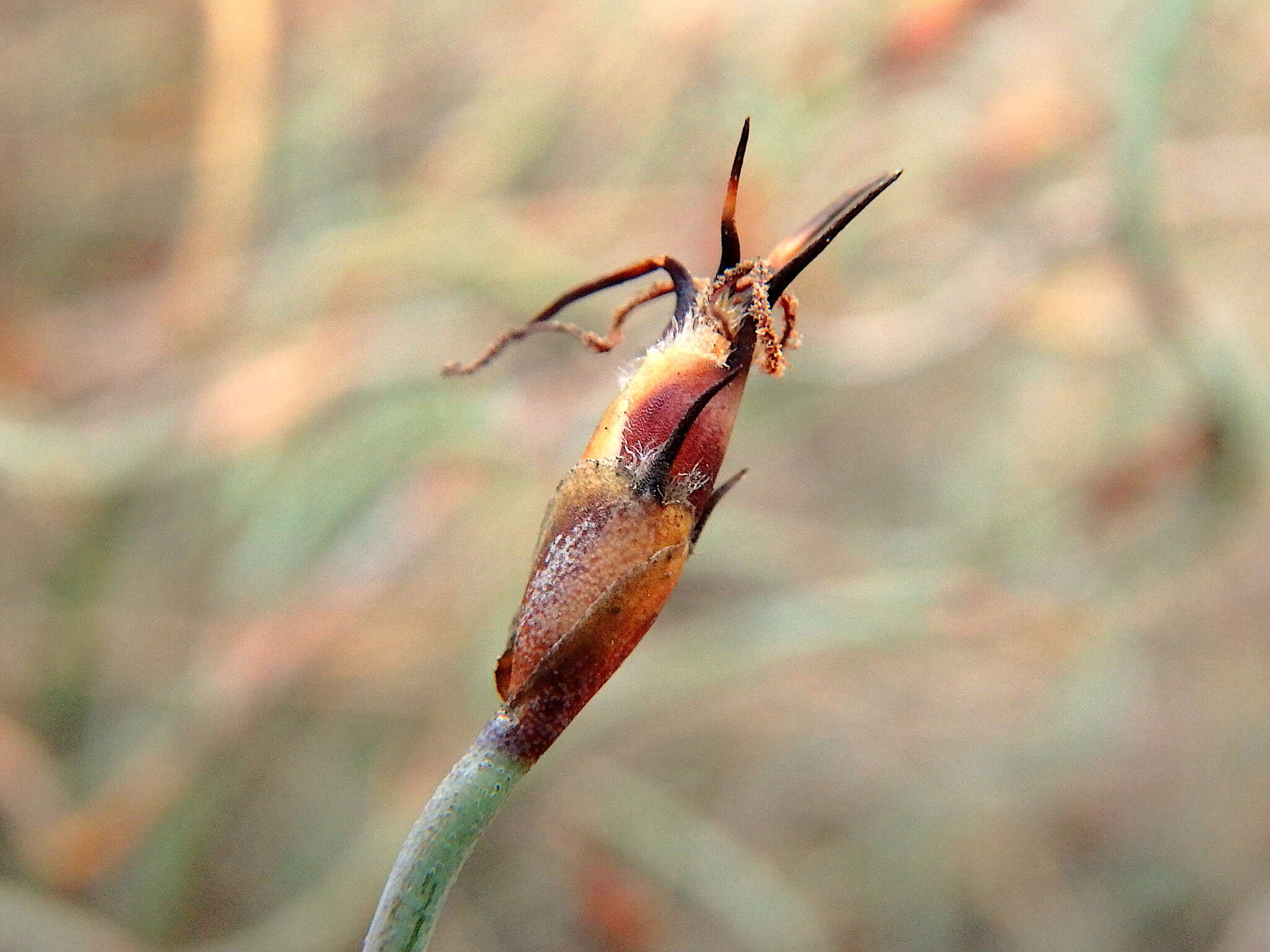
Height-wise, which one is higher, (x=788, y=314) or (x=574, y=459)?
(x=574, y=459)

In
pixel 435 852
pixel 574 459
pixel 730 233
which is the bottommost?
pixel 435 852

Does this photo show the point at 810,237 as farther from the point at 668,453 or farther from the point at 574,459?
the point at 574,459

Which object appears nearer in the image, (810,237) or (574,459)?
(810,237)

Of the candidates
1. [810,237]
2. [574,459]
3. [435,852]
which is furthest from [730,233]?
[574,459]

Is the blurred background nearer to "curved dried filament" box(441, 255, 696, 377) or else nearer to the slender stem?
"curved dried filament" box(441, 255, 696, 377)

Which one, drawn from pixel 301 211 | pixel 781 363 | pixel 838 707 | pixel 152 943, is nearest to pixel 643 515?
pixel 781 363

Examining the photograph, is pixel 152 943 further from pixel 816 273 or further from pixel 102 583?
pixel 816 273

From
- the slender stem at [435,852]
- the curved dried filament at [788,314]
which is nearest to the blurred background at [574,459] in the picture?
the curved dried filament at [788,314]
